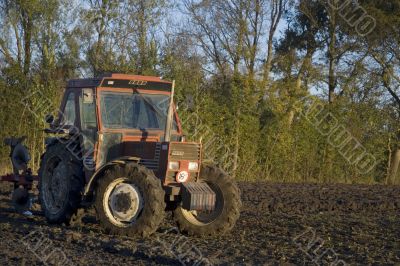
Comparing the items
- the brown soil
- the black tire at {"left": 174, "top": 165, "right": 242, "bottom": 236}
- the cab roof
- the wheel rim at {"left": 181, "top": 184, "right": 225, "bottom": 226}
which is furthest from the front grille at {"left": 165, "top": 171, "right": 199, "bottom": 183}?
the cab roof

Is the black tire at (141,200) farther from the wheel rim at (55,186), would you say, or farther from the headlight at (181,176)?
the wheel rim at (55,186)

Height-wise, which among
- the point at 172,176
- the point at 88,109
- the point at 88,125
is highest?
the point at 88,109

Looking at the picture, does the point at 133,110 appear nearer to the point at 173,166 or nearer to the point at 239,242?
the point at 173,166

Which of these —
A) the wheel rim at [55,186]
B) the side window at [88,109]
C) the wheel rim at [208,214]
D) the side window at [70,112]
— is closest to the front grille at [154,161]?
the wheel rim at [208,214]

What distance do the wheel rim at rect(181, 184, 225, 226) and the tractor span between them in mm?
15

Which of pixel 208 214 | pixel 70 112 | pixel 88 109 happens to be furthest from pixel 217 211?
pixel 70 112

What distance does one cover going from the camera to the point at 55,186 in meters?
10.5

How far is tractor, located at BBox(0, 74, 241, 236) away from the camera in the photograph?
923 cm

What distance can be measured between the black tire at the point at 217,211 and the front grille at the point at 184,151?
0.31m

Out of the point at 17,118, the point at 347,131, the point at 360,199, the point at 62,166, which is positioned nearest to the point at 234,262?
the point at 62,166

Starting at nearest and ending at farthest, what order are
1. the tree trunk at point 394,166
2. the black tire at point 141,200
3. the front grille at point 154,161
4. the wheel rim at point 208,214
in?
the black tire at point 141,200 < the front grille at point 154,161 < the wheel rim at point 208,214 < the tree trunk at point 394,166

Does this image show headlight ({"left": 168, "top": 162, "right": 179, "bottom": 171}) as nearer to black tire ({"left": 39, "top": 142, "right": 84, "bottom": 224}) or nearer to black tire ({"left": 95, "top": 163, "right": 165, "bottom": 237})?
black tire ({"left": 95, "top": 163, "right": 165, "bottom": 237})

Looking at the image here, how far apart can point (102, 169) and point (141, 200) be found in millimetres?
787

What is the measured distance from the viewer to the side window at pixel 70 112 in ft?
34.3
